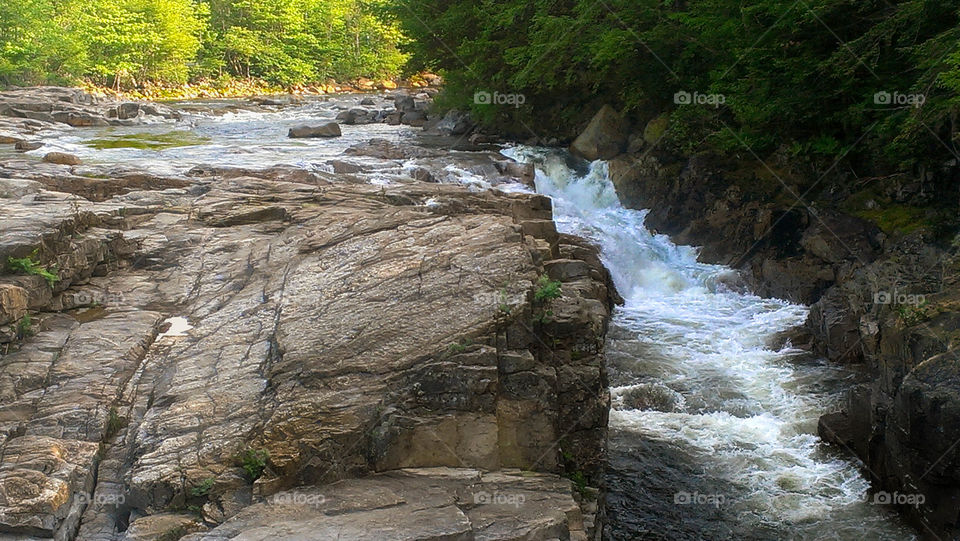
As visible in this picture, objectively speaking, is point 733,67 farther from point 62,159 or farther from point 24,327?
point 62,159

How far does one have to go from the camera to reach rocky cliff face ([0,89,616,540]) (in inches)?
245

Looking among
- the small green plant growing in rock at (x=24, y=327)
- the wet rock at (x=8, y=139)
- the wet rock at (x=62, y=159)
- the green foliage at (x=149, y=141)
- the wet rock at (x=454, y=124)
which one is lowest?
the small green plant growing in rock at (x=24, y=327)

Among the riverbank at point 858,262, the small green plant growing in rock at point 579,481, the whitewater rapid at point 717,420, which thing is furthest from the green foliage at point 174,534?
the riverbank at point 858,262

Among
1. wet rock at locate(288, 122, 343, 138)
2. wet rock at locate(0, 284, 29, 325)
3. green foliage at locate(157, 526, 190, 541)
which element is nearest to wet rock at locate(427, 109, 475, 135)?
wet rock at locate(288, 122, 343, 138)

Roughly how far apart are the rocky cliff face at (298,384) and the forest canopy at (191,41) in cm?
2017

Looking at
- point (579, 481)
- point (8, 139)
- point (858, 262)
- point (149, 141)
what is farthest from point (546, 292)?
point (8, 139)

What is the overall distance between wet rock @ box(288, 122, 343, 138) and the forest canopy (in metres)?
4.82

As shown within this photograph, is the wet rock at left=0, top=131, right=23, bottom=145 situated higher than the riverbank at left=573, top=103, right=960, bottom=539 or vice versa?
the wet rock at left=0, top=131, right=23, bottom=145

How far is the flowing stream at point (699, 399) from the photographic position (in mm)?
8336

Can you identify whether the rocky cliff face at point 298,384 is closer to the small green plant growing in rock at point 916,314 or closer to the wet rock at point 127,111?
the small green plant growing in rock at point 916,314

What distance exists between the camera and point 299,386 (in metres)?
7.06

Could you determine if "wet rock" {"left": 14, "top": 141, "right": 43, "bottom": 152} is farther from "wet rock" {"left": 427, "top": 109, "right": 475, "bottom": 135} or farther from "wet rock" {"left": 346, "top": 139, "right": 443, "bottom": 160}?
"wet rock" {"left": 427, "top": 109, "right": 475, "bottom": 135}

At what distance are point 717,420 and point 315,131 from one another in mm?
18389

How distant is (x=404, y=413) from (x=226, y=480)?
1486mm
